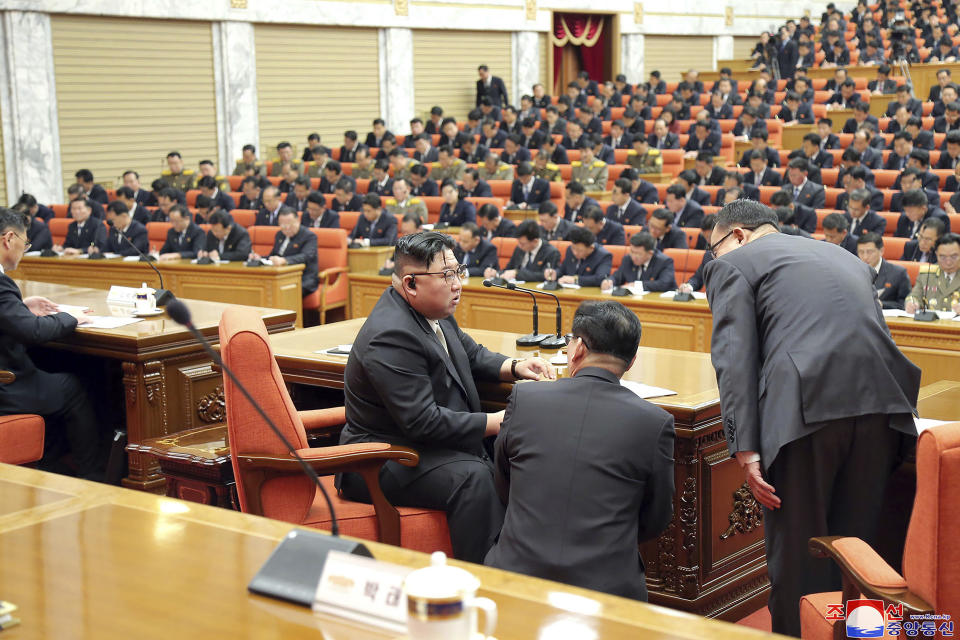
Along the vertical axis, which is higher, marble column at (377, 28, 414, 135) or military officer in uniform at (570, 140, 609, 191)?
marble column at (377, 28, 414, 135)

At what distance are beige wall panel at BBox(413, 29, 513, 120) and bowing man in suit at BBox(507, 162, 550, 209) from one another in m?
5.90

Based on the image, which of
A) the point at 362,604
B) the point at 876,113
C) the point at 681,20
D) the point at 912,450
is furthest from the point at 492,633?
the point at 681,20

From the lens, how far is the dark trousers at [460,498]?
9.45 feet

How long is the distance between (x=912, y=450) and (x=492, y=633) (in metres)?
1.52

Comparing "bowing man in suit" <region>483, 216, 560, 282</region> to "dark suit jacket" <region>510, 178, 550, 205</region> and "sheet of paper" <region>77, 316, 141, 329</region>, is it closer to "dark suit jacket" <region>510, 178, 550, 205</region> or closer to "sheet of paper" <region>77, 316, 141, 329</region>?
"sheet of paper" <region>77, 316, 141, 329</region>

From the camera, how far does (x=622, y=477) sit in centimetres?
225

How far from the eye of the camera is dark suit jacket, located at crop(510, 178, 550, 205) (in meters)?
10.8

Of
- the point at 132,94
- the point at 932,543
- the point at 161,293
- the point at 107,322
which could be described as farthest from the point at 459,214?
the point at 932,543

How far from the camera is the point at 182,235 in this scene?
8719 mm

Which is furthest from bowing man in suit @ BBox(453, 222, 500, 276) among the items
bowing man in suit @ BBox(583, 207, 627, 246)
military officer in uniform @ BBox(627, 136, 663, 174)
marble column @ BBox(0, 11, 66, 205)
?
marble column @ BBox(0, 11, 66, 205)

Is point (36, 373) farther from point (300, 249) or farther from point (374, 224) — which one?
point (374, 224)

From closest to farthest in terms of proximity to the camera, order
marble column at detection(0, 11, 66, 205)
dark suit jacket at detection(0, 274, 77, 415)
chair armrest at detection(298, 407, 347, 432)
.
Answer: chair armrest at detection(298, 407, 347, 432), dark suit jacket at detection(0, 274, 77, 415), marble column at detection(0, 11, 66, 205)

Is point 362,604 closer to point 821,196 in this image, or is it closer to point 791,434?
point 791,434

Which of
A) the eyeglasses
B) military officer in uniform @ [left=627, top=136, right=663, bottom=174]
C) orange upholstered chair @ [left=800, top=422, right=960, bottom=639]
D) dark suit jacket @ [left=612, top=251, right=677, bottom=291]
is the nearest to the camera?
orange upholstered chair @ [left=800, top=422, right=960, bottom=639]
